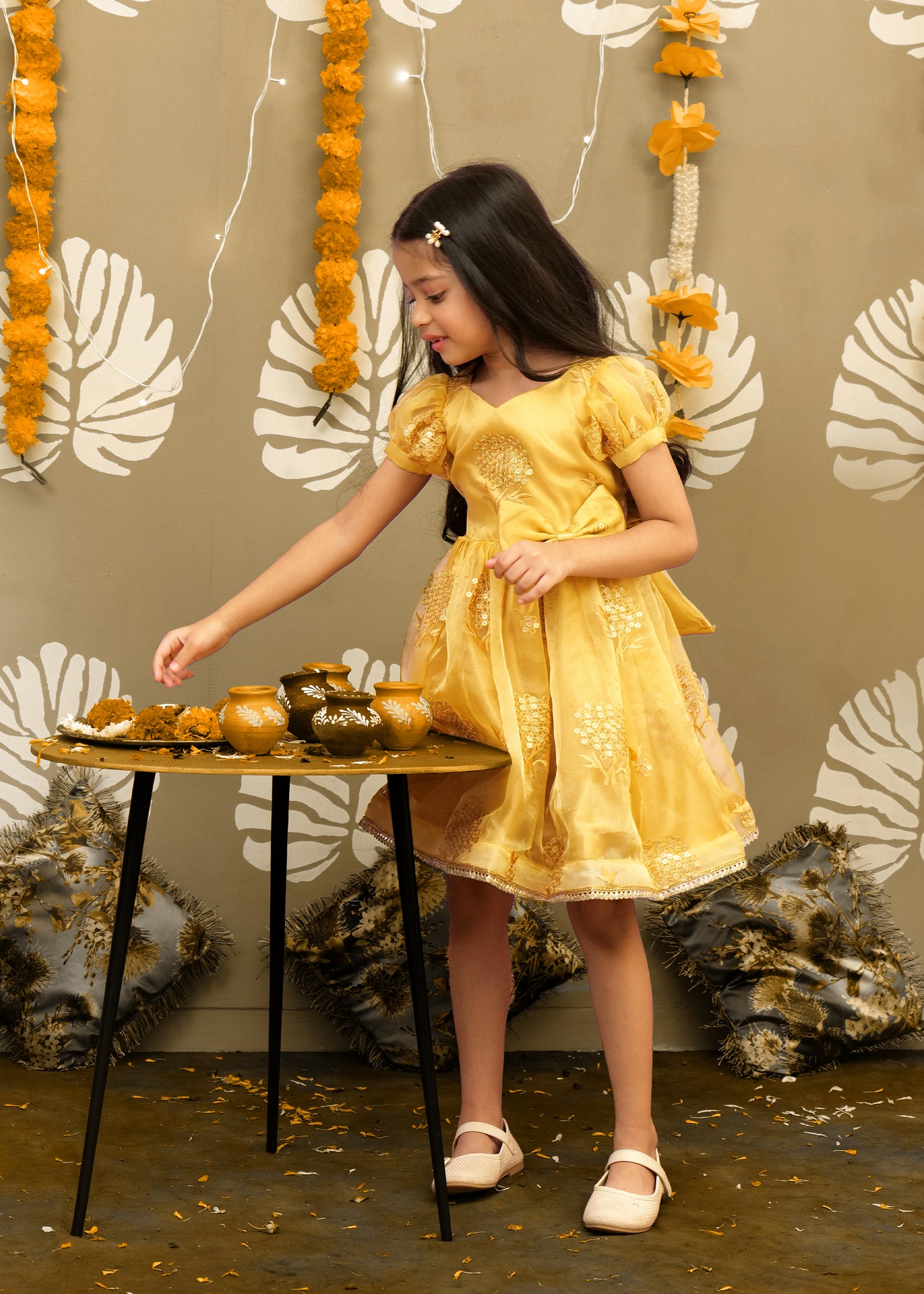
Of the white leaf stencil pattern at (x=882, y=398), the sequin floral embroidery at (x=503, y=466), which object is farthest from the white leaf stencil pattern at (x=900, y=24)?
the sequin floral embroidery at (x=503, y=466)

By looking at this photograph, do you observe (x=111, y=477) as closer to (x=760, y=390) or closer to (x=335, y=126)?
(x=335, y=126)

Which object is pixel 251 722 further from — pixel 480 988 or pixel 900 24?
pixel 900 24

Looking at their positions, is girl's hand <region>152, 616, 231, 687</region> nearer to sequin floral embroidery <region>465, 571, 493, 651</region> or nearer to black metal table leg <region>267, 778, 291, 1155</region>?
black metal table leg <region>267, 778, 291, 1155</region>

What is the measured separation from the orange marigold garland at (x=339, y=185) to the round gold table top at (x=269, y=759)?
92 cm

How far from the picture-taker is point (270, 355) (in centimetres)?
228

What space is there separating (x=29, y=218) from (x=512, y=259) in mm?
1040

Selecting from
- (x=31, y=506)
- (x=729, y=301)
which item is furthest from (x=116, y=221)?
(x=729, y=301)

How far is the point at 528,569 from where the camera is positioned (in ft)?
4.91

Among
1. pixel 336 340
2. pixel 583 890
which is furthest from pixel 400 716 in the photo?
pixel 336 340

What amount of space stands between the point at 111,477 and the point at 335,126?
75 cm

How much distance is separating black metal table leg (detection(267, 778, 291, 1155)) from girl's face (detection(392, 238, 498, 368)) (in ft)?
2.21

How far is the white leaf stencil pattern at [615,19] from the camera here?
2291 millimetres

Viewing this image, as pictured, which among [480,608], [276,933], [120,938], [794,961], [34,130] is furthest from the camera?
[794,961]

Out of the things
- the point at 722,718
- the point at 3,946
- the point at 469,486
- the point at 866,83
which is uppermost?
the point at 866,83
